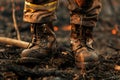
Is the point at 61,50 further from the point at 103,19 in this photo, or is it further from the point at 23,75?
the point at 103,19

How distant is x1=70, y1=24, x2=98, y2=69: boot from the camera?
142 inches

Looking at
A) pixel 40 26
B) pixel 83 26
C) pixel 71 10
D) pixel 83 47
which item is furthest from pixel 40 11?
pixel 83 47

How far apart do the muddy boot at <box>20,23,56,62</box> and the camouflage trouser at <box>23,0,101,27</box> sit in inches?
4.7

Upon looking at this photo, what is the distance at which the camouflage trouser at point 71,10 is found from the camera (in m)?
3.58

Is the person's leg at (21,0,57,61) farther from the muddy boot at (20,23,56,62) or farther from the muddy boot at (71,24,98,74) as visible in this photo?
the muddy boot at (71,24,98,74)

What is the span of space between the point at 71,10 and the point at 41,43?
0.51m

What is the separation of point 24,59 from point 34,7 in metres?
0.58

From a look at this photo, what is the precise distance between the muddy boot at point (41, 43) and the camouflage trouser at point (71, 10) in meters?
0.12

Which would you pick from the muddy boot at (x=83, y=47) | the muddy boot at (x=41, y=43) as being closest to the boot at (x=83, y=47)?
the muddy boot at (x=83, y=47)

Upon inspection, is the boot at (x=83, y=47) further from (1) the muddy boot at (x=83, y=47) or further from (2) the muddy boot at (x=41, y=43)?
(2) the muddy boot at (x=41, y=43)

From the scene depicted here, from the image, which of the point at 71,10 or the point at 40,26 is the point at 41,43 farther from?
the point at 71,10

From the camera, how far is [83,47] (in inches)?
147

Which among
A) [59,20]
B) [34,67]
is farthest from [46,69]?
[59,20]

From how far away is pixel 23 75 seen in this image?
346 centimetres
